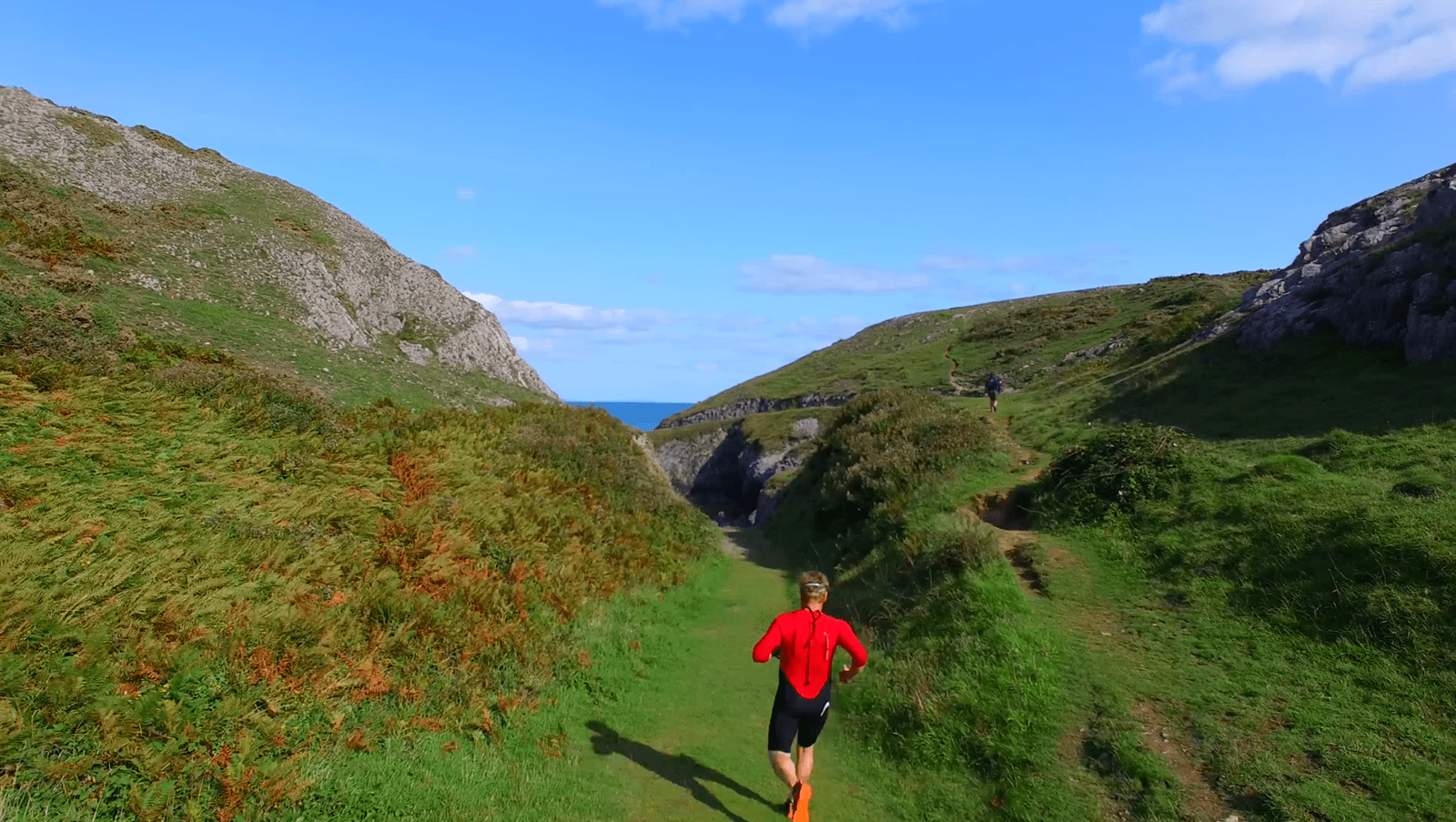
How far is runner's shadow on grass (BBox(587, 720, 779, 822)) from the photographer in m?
8.57

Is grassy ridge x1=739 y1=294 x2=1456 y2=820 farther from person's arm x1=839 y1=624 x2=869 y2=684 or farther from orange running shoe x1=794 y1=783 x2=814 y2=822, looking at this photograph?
person's arm x1=839 y1=624 x2=869 y2=684

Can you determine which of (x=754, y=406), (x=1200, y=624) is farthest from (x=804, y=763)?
(x=754, y=406)

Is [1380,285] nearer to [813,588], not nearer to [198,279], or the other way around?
[813,588]

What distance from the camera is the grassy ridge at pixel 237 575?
641 cm

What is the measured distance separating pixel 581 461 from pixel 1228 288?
8110 centimetres

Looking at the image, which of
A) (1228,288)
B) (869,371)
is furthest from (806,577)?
(1228,288)

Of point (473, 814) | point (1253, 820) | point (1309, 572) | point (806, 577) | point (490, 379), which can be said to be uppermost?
point (490, 379)

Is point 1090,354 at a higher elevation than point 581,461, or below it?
higher

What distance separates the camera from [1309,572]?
11094 mm

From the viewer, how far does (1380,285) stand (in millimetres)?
23391

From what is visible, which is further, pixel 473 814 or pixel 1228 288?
pixel 1228 288

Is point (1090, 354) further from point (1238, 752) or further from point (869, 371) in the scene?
point (1238, 752)

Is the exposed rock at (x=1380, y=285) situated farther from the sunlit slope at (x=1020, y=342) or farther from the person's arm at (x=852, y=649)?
the person's arm at (x=852, y=649)

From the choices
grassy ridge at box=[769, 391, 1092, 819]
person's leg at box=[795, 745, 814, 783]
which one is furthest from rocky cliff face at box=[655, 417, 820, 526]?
person's leg at box=[795, 745, 814, 783]
